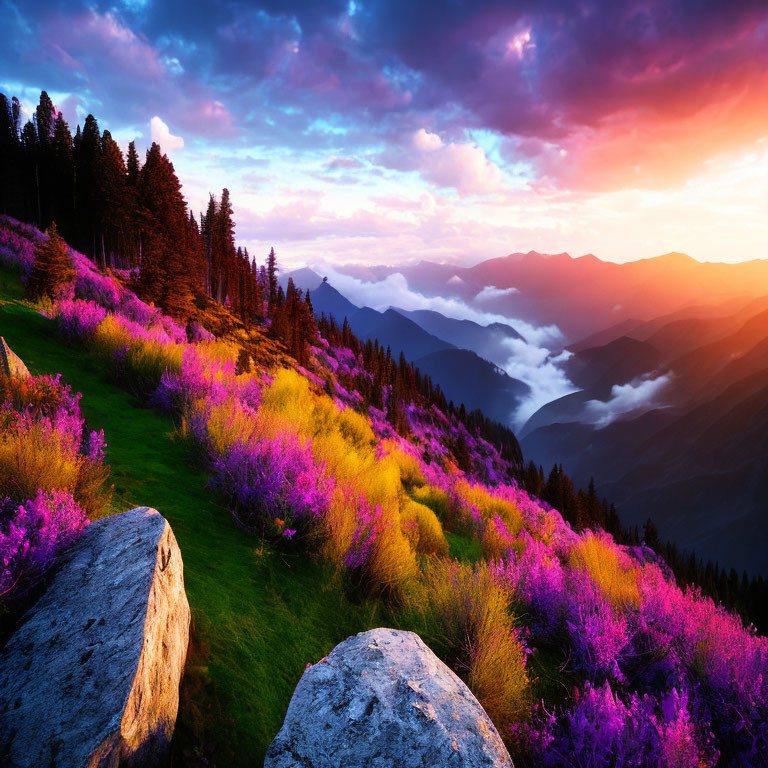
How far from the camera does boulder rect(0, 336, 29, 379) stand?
4172mm

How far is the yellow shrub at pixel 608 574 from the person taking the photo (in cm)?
421

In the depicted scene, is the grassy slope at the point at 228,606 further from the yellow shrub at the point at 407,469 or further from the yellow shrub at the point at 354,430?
the yellow shrub at the point at 407,469

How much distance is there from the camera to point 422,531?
566cm

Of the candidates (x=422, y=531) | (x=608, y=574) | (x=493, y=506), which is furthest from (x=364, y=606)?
(x=493, y=506)

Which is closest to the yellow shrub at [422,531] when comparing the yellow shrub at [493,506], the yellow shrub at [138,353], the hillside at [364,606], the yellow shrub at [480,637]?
the hillside at [364,606]

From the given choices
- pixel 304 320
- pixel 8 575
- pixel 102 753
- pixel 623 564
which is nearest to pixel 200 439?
pixel 8 575

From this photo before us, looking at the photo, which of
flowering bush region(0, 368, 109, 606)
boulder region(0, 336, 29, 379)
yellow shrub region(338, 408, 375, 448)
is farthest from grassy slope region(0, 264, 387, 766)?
yellow shrub region(338, 408, 375, 448)

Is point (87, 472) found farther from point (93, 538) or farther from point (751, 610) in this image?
point (751, 610)

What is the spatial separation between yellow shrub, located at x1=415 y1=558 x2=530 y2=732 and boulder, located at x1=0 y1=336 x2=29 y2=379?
192 inches

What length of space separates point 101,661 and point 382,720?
133 centimetres

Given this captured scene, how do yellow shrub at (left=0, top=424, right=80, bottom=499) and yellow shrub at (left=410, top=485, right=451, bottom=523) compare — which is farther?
yellow shrub at (left=410, top=485, right=451, bottom=523)

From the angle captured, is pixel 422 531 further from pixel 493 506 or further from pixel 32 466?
pixel 32 466

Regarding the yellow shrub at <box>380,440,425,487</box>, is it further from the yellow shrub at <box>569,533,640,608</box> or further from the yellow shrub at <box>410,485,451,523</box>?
the yellow shrub at <box>569,533,640,608</box>

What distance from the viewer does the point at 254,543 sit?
3.58 m
